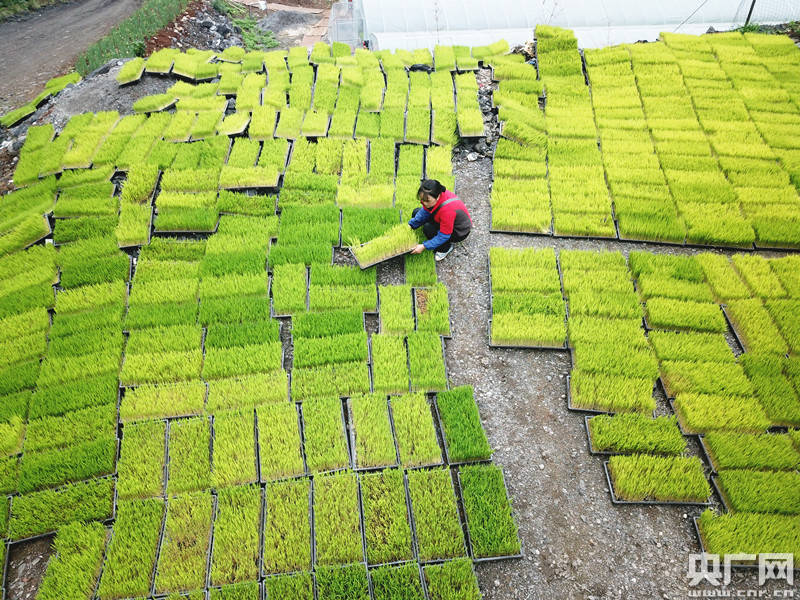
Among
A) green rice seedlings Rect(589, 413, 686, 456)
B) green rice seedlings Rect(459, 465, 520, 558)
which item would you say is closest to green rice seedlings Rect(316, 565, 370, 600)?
green rice seedlings Rect(459, 465, 520, 558)

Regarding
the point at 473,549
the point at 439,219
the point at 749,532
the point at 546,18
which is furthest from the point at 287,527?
the point at 546,18

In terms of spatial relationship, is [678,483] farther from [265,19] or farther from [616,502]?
[265,19]

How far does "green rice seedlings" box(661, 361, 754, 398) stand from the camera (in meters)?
4.42

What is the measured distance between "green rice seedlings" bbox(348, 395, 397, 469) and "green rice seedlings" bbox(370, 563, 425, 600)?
797 millimetres

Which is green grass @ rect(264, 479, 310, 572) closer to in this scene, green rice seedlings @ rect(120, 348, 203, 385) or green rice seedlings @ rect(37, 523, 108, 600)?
green rice seedlings @ rect(37, 523, 108, 600)

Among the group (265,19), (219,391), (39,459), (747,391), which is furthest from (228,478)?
(265,19)

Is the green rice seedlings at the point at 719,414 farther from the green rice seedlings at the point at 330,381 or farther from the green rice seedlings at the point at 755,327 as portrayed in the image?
the green rice seedlings at the point at 330,381

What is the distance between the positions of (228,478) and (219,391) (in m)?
0.87

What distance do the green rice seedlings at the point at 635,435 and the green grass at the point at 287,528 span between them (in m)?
2.52

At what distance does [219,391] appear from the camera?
4.50m

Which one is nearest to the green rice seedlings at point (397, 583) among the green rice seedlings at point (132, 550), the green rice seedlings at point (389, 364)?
the green rice seedlings at point (389, 364)

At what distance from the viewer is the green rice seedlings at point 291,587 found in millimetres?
3398

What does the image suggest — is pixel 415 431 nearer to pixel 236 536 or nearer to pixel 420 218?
pixel 236 536

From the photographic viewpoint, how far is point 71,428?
432 cm
